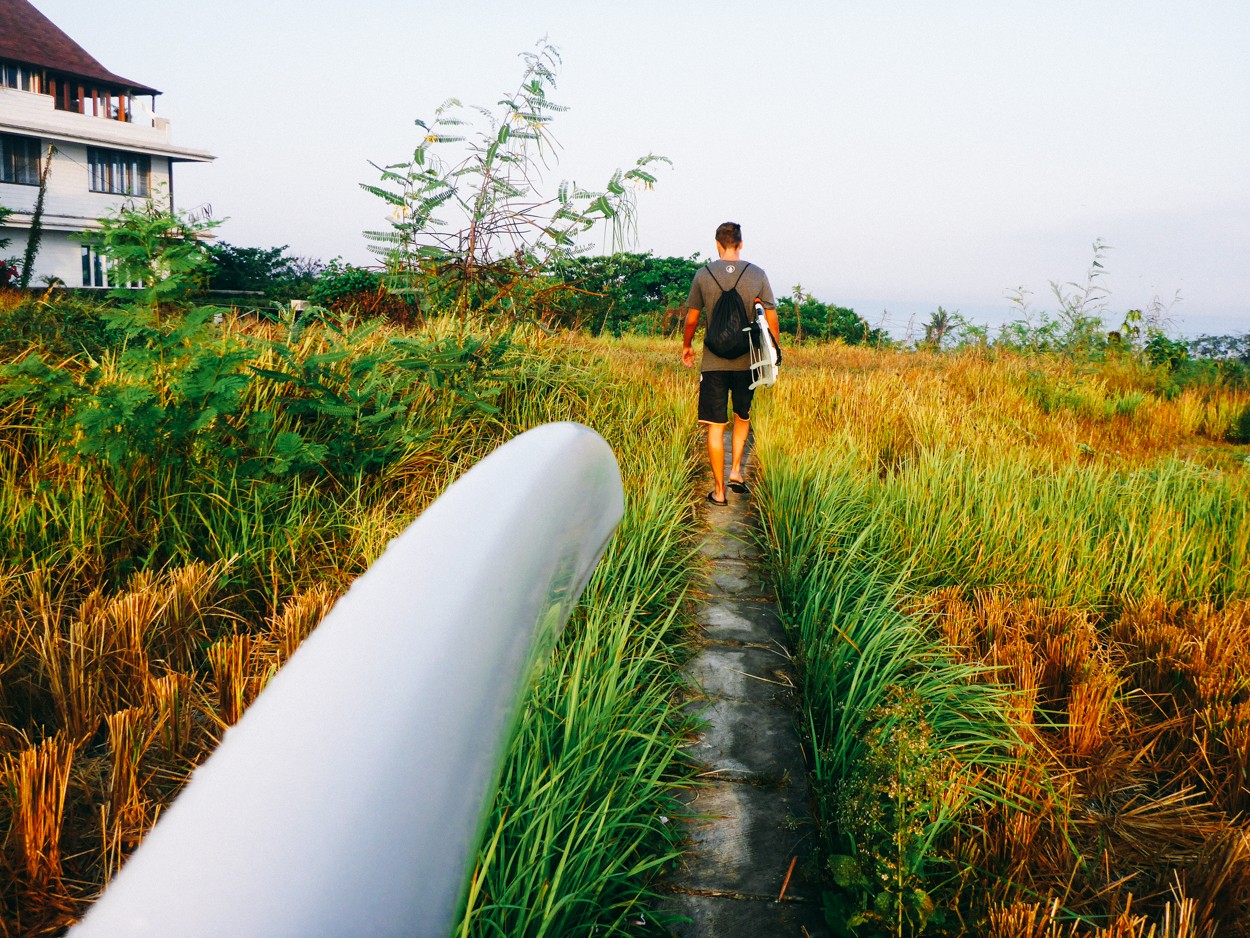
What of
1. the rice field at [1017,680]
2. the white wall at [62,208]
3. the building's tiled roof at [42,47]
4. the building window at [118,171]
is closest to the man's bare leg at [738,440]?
the rice field at [1017,680]

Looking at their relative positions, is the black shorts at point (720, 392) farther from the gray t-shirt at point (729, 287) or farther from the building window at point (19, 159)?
the building window at point (19, 159)

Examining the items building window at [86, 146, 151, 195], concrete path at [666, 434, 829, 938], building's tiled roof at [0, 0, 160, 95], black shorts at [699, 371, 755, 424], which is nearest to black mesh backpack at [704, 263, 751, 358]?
black shorts at [699, 371, 755, 424]

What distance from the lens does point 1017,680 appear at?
10.4ft

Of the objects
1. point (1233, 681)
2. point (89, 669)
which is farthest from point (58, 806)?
point (1233, 681)

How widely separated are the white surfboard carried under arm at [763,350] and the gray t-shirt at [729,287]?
0.06m

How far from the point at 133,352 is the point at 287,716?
3.90 metres

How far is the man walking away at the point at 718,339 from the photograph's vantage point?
569cm

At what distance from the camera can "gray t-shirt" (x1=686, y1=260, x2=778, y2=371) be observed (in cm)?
568

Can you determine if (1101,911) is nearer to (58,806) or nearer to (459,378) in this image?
(58,806)

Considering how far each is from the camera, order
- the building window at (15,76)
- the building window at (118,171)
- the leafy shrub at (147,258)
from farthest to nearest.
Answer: the building window at (118,171) < the building window at (15,76) < the leafy shrub at (147,258)

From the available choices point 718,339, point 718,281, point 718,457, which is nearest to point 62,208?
point 718,281

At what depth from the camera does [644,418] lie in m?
6.51

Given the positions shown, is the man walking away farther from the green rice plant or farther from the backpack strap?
the green rice plant

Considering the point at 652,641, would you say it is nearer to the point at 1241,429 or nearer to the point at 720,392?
the point at 720,392
